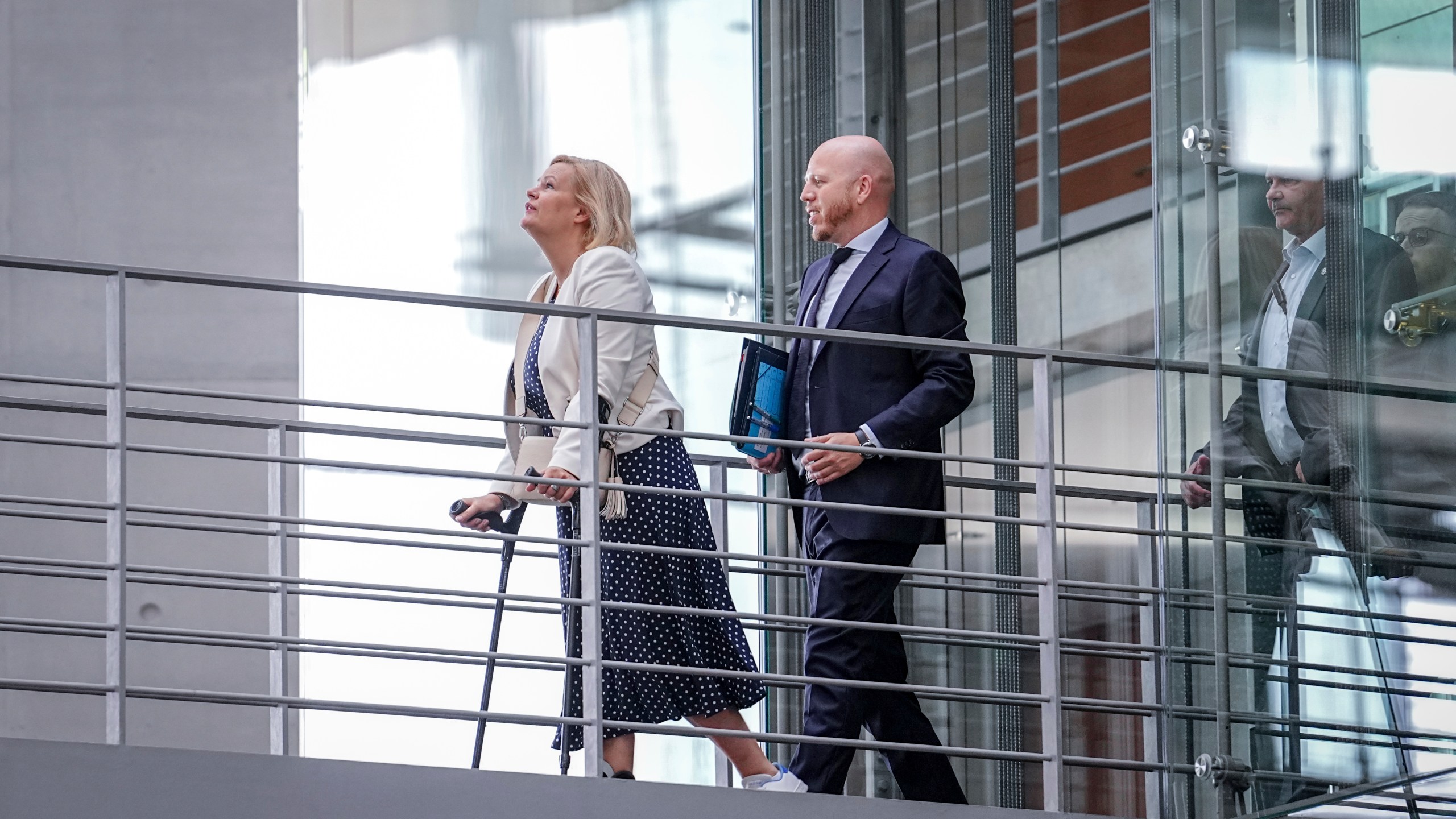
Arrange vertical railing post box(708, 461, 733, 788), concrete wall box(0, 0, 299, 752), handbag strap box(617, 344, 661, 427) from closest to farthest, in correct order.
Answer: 1. handbag strap box(617, 344, 661, 427)
2. vertical railing post box(708, 461, 733, 788)
3. concrete wall box(0, 0, 299, 752)

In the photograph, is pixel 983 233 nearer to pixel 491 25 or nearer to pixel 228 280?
pixel 491 25

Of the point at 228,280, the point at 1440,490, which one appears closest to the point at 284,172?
the point at 228,280

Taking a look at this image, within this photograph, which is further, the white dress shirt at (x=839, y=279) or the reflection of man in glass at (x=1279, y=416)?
the white dress shirt at (x=839, y=279)

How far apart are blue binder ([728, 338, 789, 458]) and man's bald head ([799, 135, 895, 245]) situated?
26 cm

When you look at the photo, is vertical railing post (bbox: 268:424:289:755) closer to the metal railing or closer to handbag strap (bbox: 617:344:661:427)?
the metal railing

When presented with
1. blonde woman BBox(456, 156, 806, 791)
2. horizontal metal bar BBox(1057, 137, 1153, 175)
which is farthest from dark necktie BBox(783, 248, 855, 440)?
horizontal metal bar BBox(1057, 137, 1153, 175)

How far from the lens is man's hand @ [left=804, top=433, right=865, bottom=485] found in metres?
3.91

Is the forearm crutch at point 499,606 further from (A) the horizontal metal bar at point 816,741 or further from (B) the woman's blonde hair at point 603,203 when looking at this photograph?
(B) the woman's blonde hair at point 603,203

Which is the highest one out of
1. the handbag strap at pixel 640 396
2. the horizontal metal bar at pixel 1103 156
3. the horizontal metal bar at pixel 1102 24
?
the horizontal metal bar at pixel 1102 24

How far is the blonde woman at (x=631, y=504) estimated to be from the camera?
12.8 ft

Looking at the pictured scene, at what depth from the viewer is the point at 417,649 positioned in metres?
3.37

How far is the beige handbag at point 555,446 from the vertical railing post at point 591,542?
0.04 meters

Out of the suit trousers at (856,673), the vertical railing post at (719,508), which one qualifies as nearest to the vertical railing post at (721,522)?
the vertical railing post at (719,508)

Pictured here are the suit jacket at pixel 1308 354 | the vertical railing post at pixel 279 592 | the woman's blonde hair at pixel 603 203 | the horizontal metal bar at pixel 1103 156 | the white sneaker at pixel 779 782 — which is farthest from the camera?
the horizontal metal bar at pixel 1103 156
